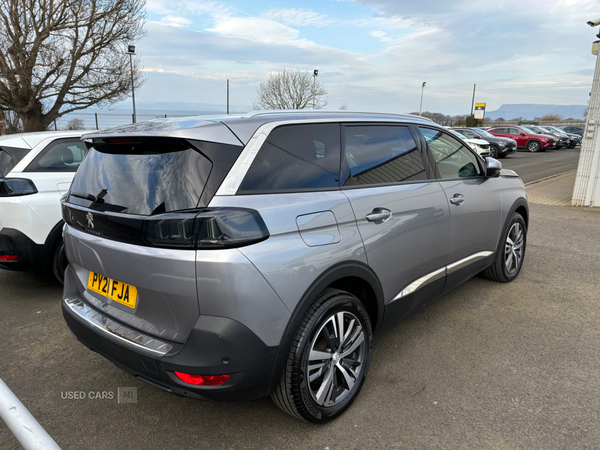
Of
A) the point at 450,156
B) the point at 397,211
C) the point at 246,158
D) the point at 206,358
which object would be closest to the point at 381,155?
the point at 397,211

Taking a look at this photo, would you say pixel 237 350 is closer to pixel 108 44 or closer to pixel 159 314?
pixel 159 314

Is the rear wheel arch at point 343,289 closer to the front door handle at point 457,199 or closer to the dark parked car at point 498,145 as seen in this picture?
the front door handle at point 457,199

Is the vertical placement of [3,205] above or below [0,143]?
below

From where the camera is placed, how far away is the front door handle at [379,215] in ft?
8.36

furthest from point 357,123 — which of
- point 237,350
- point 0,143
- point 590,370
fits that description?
point 0,143

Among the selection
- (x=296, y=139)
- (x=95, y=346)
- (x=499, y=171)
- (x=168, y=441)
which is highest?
(x=296, y=139)

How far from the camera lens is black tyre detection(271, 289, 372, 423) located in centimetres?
216

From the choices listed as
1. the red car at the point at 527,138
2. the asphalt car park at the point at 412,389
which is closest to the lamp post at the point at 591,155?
the asphalt car park at the point at 412,389

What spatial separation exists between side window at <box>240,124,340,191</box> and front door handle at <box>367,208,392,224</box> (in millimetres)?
286

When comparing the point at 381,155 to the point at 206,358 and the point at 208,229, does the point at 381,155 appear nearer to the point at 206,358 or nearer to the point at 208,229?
the point at 208,229

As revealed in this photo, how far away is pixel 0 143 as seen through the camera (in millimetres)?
4184

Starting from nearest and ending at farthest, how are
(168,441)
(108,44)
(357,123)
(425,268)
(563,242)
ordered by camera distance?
(168,441)
(357,123)
(425,268)
(563,242)
(108,44)

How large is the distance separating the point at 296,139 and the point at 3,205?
3100mm

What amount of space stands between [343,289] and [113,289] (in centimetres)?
131
